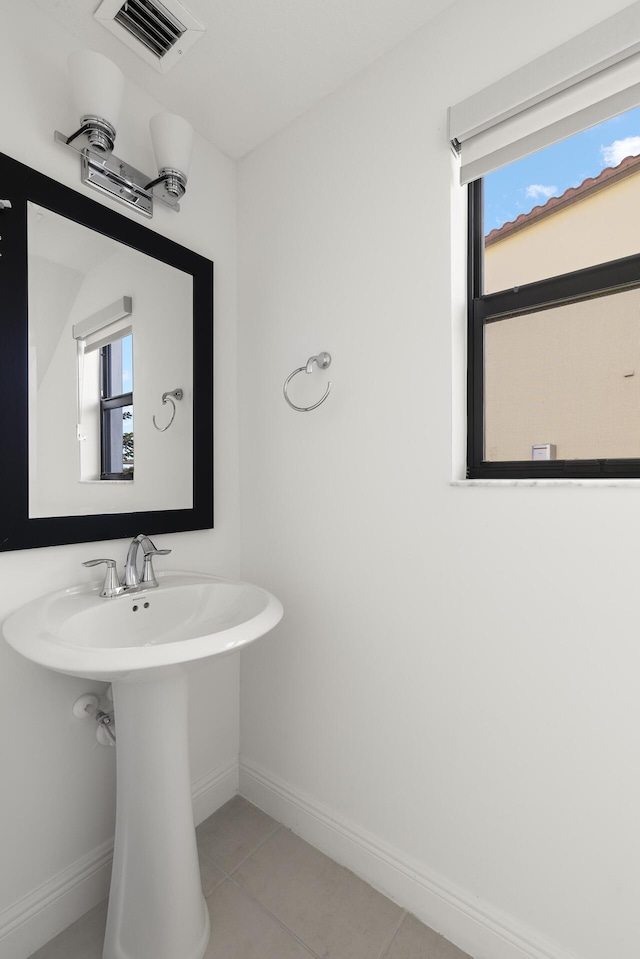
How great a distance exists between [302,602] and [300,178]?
1.37 m

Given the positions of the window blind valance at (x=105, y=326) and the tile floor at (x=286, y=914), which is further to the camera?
the window blind valance at (x=105, y=326)

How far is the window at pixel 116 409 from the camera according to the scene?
134 cm

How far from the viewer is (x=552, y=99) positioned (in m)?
1.04

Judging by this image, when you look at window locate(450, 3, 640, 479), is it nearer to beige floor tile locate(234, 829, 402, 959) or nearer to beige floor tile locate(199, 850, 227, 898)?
beige floor tile locate(234, 829, 402, 959)

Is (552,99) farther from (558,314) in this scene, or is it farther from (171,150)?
(171,150)

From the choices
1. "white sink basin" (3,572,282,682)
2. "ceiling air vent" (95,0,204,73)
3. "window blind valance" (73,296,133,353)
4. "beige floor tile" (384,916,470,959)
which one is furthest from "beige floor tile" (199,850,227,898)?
"ceiling air vent" (95,0,204,73)

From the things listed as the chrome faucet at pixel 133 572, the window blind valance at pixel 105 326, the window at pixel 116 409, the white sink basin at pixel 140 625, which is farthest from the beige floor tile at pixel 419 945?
the window blind valance at pixel 105 326

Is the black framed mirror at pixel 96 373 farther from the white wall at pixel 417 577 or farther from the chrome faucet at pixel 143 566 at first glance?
the white wall at pixel 417 577

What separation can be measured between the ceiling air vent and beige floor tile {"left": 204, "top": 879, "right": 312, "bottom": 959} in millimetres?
2317

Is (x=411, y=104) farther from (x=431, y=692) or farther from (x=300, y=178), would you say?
(x=431, y=692)

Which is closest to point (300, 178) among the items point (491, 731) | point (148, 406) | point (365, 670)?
point (148, 406)

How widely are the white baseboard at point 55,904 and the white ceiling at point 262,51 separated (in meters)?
2.20

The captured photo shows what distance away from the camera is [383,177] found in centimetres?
132

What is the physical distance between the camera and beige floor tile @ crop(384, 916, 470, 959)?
1129mm
